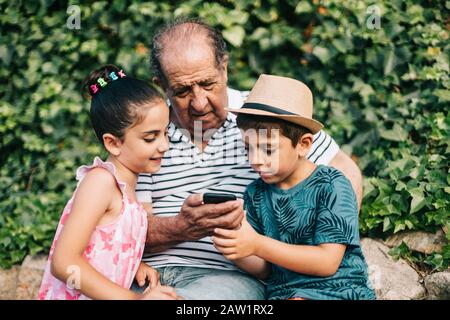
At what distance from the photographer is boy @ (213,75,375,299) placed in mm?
2764

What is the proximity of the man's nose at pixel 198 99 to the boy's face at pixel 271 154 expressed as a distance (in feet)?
1.39

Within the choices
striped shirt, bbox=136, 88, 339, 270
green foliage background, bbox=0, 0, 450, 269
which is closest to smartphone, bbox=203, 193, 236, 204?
striped shirt, bbox=136, 88, 339, 270

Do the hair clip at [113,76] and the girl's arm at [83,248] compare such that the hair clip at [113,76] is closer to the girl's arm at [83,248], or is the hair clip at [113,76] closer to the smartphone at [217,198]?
the girl's arm at [83,248]

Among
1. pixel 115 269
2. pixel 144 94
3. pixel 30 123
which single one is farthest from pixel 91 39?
pixel 115 269

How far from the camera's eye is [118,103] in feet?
9.39

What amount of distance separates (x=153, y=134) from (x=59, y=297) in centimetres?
81

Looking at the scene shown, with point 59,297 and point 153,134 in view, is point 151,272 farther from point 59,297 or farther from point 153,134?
point 153,134

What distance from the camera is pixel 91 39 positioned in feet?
15.4

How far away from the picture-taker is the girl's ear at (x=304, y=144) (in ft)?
9.59

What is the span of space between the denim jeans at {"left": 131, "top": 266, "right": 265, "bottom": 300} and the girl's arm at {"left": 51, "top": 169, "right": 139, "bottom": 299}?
0.41m

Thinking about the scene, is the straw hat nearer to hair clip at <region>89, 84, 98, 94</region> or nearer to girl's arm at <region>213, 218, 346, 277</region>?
girl's arm at <region>213, 218, 346, 277</region>

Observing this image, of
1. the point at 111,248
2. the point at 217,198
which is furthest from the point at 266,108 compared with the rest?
the point at 111,248

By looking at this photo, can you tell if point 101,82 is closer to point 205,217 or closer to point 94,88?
point 94,88

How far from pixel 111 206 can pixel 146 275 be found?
51 cm
